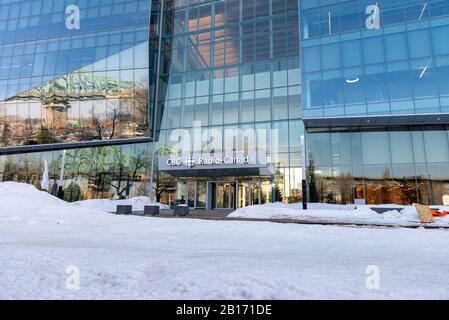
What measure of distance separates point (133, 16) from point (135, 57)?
18.7ft

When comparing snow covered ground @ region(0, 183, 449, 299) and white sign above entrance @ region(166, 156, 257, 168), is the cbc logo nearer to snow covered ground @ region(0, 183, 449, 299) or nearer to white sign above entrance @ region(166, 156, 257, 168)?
white sign above entrance @ region(166, 156, 257, 168)

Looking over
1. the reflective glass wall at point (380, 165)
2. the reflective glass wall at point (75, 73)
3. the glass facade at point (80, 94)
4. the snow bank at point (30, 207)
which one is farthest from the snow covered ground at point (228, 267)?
the reflective glass wall at point (75, 73)

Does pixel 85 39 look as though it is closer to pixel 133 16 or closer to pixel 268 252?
pixel 133 16

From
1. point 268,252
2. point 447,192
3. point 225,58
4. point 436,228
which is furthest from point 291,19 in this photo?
point 268,252

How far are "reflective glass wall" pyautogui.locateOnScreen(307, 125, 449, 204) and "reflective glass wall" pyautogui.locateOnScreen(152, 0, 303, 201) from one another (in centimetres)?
242

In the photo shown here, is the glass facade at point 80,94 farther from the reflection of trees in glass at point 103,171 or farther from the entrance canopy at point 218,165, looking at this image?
the entrance canopy at point 218,165

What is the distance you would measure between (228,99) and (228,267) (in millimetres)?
25830

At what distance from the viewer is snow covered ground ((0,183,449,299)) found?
3.80 m

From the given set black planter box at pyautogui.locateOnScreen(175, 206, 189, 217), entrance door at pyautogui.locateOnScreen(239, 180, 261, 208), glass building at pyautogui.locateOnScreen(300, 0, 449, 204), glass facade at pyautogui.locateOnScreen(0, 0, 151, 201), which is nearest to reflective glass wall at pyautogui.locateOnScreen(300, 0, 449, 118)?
glass building at pyautogui.locateOnScreen(300, 0, 449, 204)

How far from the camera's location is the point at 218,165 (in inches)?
953

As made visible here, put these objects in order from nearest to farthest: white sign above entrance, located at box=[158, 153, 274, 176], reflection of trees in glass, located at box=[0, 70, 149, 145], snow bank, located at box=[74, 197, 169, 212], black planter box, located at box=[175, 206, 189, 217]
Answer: black planter box, located at box=[175, 206, 189, 217]
white sign above entrance, located at box=[158, 153, 274, 176]
snow bank, located at box=[74, 197, 169, 212]
reflection of trees in glass, located at box=[0, 70, 149, 145]

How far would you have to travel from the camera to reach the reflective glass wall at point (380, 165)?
22875 mm

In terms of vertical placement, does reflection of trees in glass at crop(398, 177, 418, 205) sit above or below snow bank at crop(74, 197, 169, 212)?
above

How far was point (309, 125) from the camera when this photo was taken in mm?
25766
